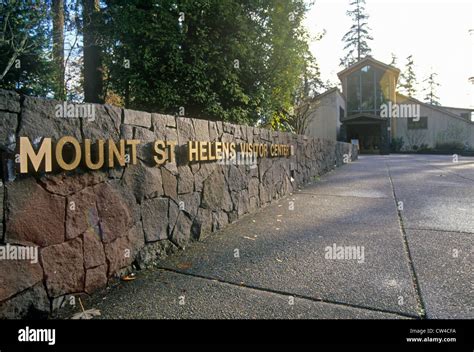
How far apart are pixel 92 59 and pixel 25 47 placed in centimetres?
239

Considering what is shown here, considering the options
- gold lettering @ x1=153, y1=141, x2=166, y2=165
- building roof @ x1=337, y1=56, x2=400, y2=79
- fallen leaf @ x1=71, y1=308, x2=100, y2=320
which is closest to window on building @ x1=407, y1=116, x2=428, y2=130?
building roof @ x1=337, y1=56, x2=400, y2=79

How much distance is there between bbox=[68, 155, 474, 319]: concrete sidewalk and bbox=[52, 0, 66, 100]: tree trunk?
6.88 m

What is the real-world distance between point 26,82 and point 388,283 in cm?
993

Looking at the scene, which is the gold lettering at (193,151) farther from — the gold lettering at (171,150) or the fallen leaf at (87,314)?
the fallen leaf at (87,314)

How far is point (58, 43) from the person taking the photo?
8305mm

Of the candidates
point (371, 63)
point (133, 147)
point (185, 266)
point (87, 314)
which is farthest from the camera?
point (371, 63)

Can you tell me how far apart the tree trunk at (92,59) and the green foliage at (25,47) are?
5.68 ft

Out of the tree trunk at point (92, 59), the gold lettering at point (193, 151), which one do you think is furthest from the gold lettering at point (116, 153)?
the tree trunk at point (92, 59)

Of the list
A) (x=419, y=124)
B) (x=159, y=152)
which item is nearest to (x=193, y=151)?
(x=159, y=152)

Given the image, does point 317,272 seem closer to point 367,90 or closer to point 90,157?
point 90,157

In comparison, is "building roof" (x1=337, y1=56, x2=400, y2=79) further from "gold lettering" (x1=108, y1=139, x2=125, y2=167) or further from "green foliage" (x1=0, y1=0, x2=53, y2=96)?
"gold lettering" (x1=108, y1=139, x2=125, y2=167)
